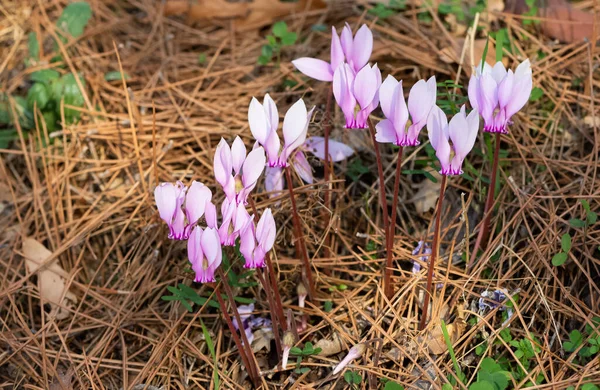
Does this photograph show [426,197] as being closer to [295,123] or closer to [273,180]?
[273,180]

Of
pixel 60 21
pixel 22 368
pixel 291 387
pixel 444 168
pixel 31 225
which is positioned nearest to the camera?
pixel 444 168

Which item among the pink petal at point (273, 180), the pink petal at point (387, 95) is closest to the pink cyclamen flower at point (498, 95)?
the pink petal at point (387, 95)

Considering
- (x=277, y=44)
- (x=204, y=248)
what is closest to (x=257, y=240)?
(x=204, y=248)

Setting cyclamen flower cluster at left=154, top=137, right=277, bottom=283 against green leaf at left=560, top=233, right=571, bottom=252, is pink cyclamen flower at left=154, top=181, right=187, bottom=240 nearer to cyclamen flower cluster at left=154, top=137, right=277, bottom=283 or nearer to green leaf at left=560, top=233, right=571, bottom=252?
cyclamen flower cluster at left=154, top=137, right=277, bottom=283

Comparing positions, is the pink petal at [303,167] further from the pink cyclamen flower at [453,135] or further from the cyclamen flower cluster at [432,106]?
the pink cyclamen flower at [453,135]

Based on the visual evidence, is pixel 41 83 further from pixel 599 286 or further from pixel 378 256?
pixel 599 286

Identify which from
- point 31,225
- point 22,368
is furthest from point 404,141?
point 31,225
